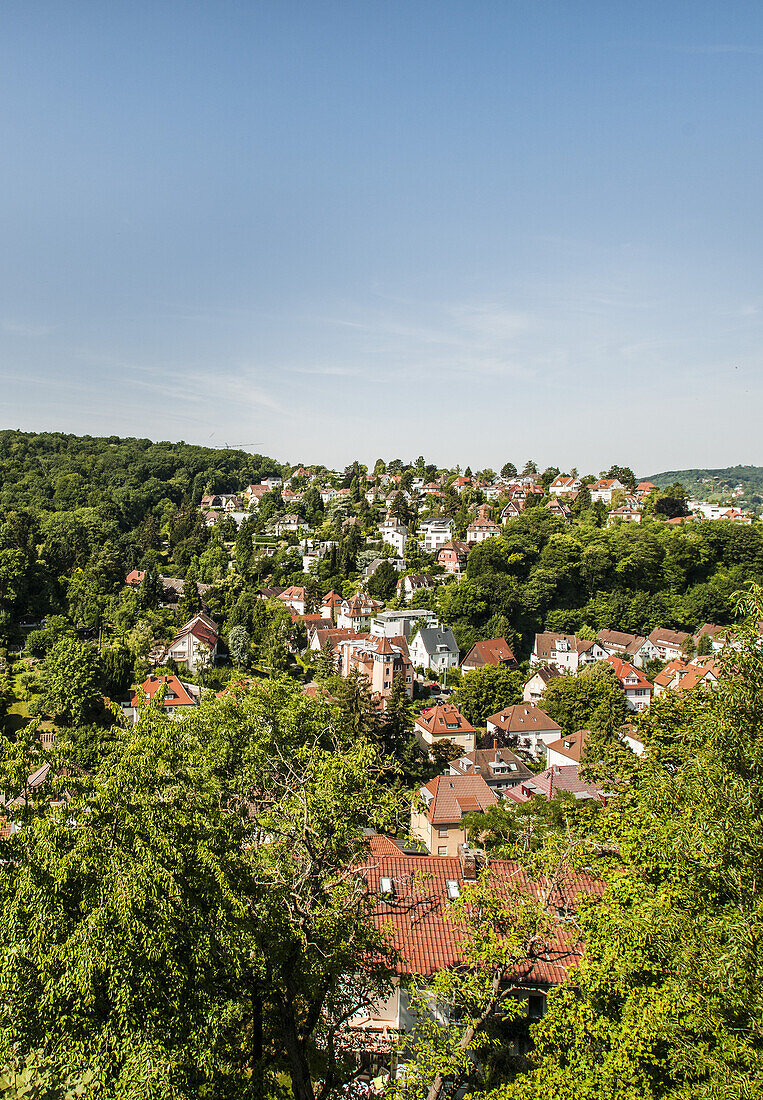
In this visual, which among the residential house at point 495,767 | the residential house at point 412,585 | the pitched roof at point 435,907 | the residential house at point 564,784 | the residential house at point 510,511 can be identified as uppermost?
the residential house at point 510,511

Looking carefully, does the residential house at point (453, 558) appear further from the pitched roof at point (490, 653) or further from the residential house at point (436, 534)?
the pitched roof at point (490, 653)

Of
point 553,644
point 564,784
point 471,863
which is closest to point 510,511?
point 553,644

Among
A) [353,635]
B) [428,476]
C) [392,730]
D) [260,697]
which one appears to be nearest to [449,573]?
[353,635]

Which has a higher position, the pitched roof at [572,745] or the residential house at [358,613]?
the residential house at [358,613]

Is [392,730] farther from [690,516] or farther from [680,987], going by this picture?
[690,516]

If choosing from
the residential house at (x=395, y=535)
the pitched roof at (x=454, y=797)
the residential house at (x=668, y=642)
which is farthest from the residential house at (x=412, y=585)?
the pitched roof at (x=454, y=797)
